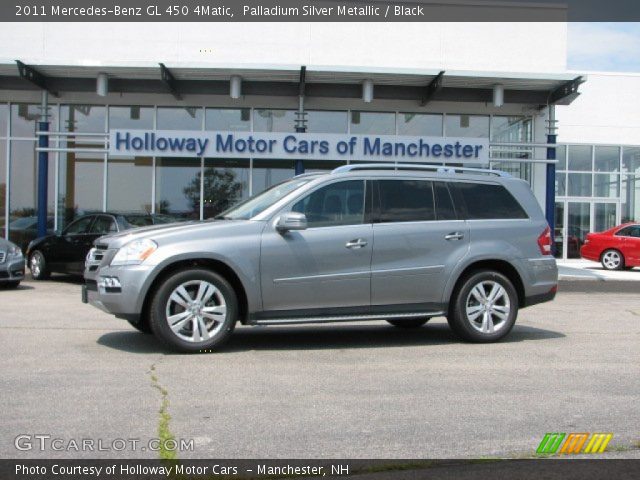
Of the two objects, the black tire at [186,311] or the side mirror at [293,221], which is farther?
the side mirror at [293,221]

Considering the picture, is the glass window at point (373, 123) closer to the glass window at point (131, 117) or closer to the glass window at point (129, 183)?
the glass window at point (131, 117)

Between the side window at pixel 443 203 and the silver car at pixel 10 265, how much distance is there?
8.76m

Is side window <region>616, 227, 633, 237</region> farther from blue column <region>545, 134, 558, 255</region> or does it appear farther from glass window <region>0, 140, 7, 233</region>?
glass window <region>0, 140, 7, 233</region>

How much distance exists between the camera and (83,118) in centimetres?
2055

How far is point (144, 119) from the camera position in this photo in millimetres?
20625

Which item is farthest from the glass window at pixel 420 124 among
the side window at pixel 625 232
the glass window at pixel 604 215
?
the glass window at pixel 604 215

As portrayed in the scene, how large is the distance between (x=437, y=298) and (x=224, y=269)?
2.27 metres

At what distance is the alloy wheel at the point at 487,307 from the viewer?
7848 millimetres

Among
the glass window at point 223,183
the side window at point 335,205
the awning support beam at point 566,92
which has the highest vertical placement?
the awning support beam at point 566,92

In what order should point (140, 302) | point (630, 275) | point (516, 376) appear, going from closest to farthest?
A: point (516, 376), point (140, 302), point (630, 275)

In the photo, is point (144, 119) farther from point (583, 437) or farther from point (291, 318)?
point (583, 437)

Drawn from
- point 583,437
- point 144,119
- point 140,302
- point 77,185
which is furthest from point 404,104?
point 583,437

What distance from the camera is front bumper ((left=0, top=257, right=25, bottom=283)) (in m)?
13.2

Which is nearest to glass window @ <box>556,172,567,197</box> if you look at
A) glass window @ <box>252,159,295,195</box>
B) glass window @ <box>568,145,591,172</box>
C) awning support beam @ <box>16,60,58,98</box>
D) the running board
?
glass window @ <box>568,145,591,172</box>
